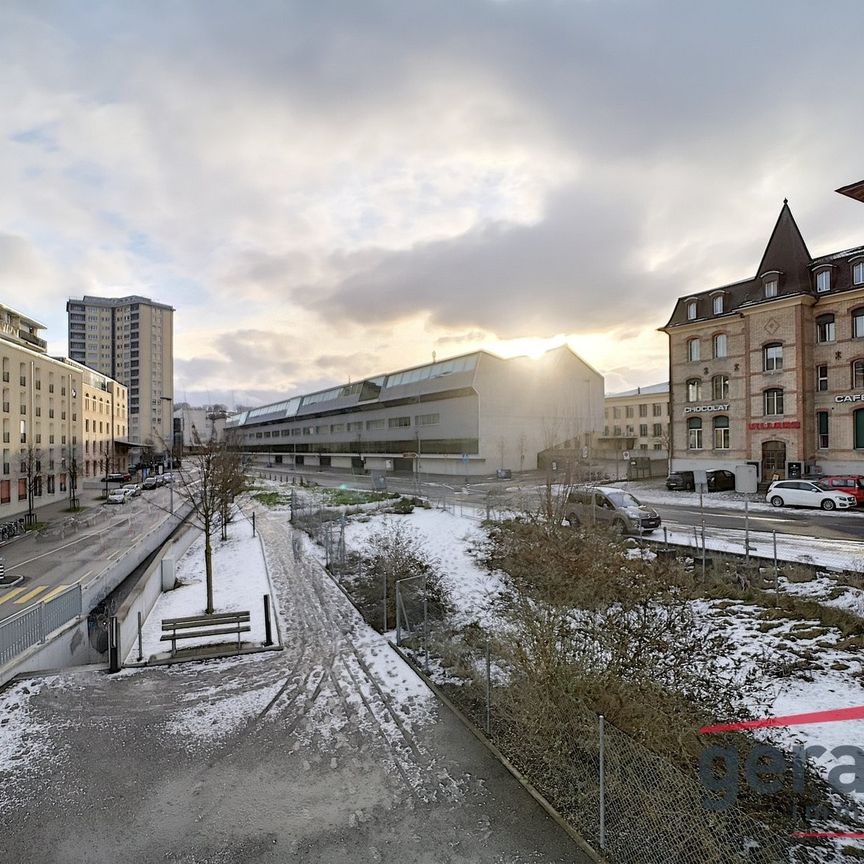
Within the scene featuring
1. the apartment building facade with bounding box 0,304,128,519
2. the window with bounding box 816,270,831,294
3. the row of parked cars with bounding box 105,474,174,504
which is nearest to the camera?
the window with bounding box 816,270,831,294

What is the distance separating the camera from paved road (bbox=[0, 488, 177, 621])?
66.3ft

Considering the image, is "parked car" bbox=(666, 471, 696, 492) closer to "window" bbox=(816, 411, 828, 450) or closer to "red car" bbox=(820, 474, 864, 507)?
"window" bbox=(816, 411, 828, 450)

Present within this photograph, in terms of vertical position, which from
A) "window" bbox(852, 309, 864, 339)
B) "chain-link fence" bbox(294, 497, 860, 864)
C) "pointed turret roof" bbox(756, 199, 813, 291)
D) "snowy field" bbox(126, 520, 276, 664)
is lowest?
"snowy field" bbox(126, 520, 276, 664)

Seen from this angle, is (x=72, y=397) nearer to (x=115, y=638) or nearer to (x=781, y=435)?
(x=115, y=638)

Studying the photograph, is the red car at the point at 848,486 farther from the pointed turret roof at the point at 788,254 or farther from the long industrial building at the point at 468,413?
the long industrial building at the point at 468,413

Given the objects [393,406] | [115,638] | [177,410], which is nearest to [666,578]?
[115,638]

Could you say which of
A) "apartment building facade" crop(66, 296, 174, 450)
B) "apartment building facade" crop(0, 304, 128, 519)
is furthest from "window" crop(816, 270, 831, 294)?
"apartment building facade" crop(66, 296, 174, 450)

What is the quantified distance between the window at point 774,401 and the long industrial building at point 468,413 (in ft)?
48.7

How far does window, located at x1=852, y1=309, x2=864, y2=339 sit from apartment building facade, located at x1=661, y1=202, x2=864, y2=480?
0.05 m

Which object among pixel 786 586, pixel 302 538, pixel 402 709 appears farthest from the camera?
pixel 302 538

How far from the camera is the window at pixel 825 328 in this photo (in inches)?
1379

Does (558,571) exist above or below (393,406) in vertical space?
below

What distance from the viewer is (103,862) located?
5.46 m

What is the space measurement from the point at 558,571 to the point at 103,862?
25.6 feet
